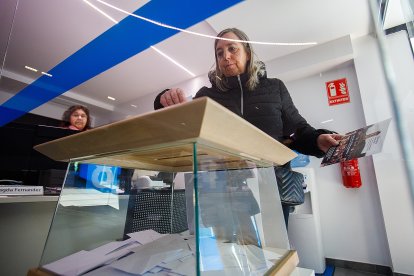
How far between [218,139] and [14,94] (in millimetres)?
3928

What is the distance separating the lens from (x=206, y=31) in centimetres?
235

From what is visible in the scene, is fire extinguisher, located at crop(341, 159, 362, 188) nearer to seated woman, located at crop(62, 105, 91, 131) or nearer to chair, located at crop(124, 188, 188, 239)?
chair, located at crop(124, 188, 188, 239)

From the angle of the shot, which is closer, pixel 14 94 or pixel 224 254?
pixel 224 254

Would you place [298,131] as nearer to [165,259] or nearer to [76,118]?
[165,259]

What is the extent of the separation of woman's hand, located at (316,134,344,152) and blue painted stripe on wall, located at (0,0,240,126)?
1.31 metres

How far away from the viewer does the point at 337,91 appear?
246cm

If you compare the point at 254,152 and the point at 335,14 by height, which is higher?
the point at 335,14

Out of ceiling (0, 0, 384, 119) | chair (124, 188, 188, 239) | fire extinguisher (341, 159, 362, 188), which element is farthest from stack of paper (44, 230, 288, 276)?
fire extinguisher (341, 159, 362, 188)

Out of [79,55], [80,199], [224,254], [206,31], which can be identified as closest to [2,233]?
[80,199]

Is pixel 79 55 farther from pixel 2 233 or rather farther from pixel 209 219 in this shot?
pixel 209 219

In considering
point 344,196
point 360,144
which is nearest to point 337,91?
point 344,196

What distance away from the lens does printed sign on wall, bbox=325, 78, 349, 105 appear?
2.43 m

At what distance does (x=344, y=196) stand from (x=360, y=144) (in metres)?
2.22

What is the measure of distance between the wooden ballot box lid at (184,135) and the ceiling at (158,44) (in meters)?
1.61
